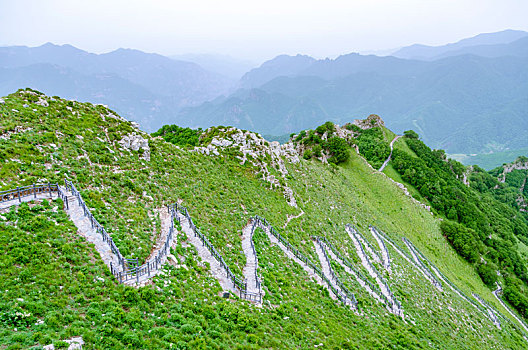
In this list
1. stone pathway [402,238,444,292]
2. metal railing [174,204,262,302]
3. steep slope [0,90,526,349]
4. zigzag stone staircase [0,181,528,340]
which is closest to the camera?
steep slope [0,90,526,349]

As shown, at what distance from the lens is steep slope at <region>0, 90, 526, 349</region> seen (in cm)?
1440

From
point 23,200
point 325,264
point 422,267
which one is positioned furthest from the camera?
point 422,267

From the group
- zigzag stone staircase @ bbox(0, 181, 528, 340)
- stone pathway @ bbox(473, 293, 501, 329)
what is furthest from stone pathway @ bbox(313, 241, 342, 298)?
stone pathway @ bbox(473, 293, 501, 329)

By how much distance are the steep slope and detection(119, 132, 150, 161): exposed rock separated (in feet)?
0.46

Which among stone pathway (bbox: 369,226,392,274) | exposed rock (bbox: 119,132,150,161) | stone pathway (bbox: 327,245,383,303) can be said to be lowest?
stone pathway (bbox: 369,226,392,274)

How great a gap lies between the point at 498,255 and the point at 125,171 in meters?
98.1

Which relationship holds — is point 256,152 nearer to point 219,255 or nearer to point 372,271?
point 372,271

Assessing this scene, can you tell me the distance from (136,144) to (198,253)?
18.8 meters

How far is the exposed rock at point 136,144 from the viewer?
33906 mm

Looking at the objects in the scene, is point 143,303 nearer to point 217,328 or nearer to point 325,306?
point 217,328

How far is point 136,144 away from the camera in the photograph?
3434 centimetres

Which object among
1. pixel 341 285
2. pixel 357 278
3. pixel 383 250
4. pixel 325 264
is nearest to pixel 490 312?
pixel 383 250

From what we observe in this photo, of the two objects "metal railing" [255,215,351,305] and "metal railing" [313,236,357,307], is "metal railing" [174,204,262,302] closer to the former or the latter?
"metal railing" [255,215,351,305]

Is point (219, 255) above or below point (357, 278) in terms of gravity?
above
